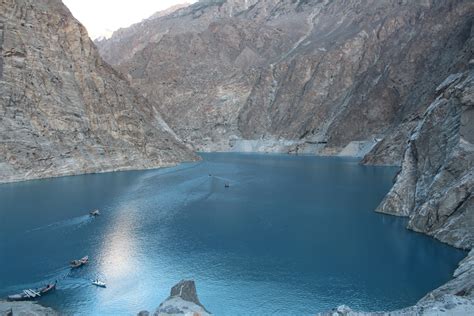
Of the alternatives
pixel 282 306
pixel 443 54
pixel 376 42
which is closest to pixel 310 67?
pixel 376 42

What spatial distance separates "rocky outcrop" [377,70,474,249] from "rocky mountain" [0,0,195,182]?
6679 centimetres

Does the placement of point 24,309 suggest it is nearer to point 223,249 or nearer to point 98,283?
point 98,283

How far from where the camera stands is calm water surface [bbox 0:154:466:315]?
3284 cm

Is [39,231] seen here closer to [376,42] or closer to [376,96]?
[376,96]

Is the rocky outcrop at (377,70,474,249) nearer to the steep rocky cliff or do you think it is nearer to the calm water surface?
the steep rocky cliff

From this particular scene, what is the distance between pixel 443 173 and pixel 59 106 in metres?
80.5

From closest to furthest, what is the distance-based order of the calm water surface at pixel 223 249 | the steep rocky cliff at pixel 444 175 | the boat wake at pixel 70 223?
the calm water surface at pixel 223 249 → the steep rocky cliff at pixel 444 175 → the boat wake at pixel 70 223

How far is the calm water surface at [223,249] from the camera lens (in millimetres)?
32844

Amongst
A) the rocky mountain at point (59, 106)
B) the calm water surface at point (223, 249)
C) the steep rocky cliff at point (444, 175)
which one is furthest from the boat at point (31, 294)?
the rocky mountain at point (59, 106)

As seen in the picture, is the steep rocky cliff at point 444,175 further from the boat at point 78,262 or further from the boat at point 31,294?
the boat at point 78,262

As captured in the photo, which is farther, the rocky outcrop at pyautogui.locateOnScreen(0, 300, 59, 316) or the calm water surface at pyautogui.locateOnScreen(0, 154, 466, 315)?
the calm water surface at pyautogui.locateOnScreen(0, 154, 466, 315)

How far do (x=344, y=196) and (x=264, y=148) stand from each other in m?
110

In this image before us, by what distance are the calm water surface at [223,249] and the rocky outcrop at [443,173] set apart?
68.9 inches

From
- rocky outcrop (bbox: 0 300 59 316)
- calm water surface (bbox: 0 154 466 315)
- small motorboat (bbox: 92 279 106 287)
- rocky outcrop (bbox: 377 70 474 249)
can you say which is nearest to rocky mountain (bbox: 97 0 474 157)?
rocky outcrop (bbox: 377 70 474 249)
